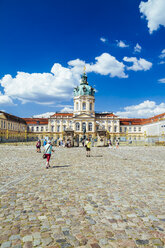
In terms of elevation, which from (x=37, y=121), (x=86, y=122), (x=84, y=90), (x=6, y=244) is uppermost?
(x=84, y=90)

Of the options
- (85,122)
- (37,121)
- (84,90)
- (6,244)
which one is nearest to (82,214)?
(6,244)

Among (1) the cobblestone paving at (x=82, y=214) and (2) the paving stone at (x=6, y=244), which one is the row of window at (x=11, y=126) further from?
(2) the paving stone at (x=6, y=244)

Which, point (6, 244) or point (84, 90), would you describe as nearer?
point (6, 244)

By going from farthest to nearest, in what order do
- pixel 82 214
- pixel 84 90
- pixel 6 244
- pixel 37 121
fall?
1. pixel 37 121
2. pixel 84 90
3. pixel 82 214
4. pixel 6 244

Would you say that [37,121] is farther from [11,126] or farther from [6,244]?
[6,244]

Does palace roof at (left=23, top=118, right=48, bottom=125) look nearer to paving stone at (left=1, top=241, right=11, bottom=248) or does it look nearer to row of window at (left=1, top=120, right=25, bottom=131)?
row of window at (left=1, top=120, right=25, bottom=131)

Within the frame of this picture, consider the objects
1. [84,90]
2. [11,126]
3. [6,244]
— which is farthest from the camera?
[84,90]

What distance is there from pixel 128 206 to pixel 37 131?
3444 inches

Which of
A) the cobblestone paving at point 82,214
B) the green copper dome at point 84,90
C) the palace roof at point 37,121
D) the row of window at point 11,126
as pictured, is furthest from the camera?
the palace roof at point 37,121

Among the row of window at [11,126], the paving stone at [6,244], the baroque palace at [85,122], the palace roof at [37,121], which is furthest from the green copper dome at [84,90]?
the paving stone at [6,244]

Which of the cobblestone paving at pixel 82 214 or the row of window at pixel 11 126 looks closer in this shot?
the cobblestone paving at pixel 82 214

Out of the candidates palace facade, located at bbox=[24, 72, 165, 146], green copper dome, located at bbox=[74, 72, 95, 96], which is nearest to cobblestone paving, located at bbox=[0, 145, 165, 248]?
palace facade, located at bbox=[24, 72, 165, 146]

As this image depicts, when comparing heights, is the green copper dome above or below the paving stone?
above

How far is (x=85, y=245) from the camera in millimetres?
2803
